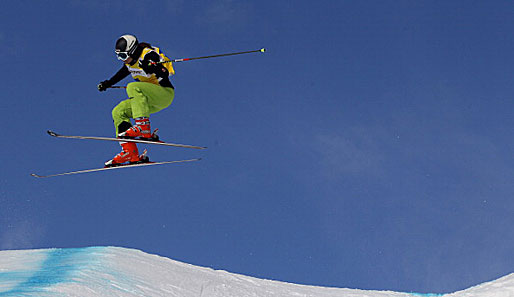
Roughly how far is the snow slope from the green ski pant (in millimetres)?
2557

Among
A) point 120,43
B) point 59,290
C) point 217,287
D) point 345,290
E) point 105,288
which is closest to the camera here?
point 59,290

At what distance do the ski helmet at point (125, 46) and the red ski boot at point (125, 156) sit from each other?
1.57 meters

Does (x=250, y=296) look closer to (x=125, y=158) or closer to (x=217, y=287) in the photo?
(x=217, y=287)

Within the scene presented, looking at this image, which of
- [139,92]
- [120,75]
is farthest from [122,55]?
[120,75]

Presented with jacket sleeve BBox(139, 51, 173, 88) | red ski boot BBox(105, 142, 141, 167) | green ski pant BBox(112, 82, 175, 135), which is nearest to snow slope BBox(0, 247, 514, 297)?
red ski boot BBox(105, 142, 141, 167)

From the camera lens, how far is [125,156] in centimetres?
1103

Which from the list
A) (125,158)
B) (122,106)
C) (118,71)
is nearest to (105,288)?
(125,158)

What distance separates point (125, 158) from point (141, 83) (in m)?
1.40

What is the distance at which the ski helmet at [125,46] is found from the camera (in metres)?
10.6

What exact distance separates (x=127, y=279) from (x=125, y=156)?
7.19 feet

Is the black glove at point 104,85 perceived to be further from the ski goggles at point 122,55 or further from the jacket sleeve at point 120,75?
the ski goggles at point 122,55

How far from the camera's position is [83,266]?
10727 millimetres

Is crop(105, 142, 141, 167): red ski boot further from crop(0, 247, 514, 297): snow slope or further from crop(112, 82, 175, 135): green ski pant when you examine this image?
crop(0, 247, 514, 297): snow slope

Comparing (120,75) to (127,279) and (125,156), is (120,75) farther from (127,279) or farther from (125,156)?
(127,279)
